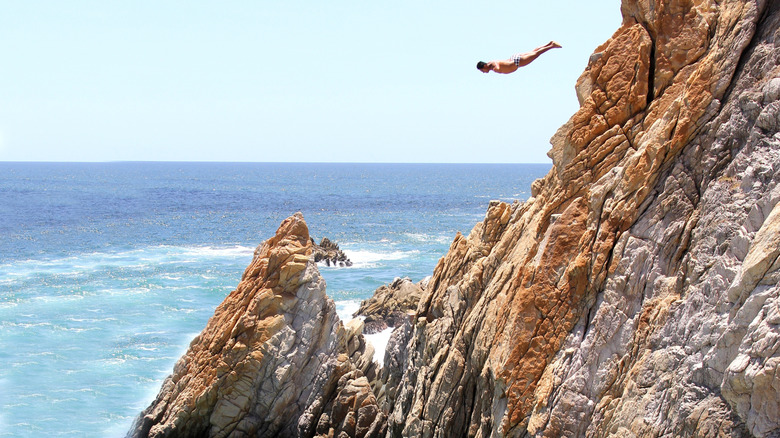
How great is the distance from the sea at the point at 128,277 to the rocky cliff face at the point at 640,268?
13.8 metres

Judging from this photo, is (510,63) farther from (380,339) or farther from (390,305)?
(390,305)

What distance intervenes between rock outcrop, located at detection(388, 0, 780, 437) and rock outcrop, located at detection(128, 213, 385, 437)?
177 inches

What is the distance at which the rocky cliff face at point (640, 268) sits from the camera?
33.2 feet

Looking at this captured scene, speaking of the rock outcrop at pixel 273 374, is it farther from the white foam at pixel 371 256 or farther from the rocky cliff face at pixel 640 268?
the white foam at pixel 371 256

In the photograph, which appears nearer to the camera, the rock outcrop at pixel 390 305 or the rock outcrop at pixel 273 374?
the rock outcrop at pixel 273 374

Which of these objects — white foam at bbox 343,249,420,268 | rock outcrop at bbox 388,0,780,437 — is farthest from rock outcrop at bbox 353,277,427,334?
rock outcrop at bbox 388,0,780,437

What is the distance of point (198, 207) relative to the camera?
10425cm

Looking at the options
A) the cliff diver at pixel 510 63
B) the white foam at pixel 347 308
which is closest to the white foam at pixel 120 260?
the white foam at pixel 347 308

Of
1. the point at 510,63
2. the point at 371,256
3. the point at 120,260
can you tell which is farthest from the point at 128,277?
the point at 510,63

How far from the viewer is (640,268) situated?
11883 mm

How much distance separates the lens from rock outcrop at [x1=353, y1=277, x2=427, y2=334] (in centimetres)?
3350

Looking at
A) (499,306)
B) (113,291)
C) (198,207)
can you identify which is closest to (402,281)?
(113,291)

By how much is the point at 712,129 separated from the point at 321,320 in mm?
11231

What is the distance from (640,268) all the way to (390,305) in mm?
23663
